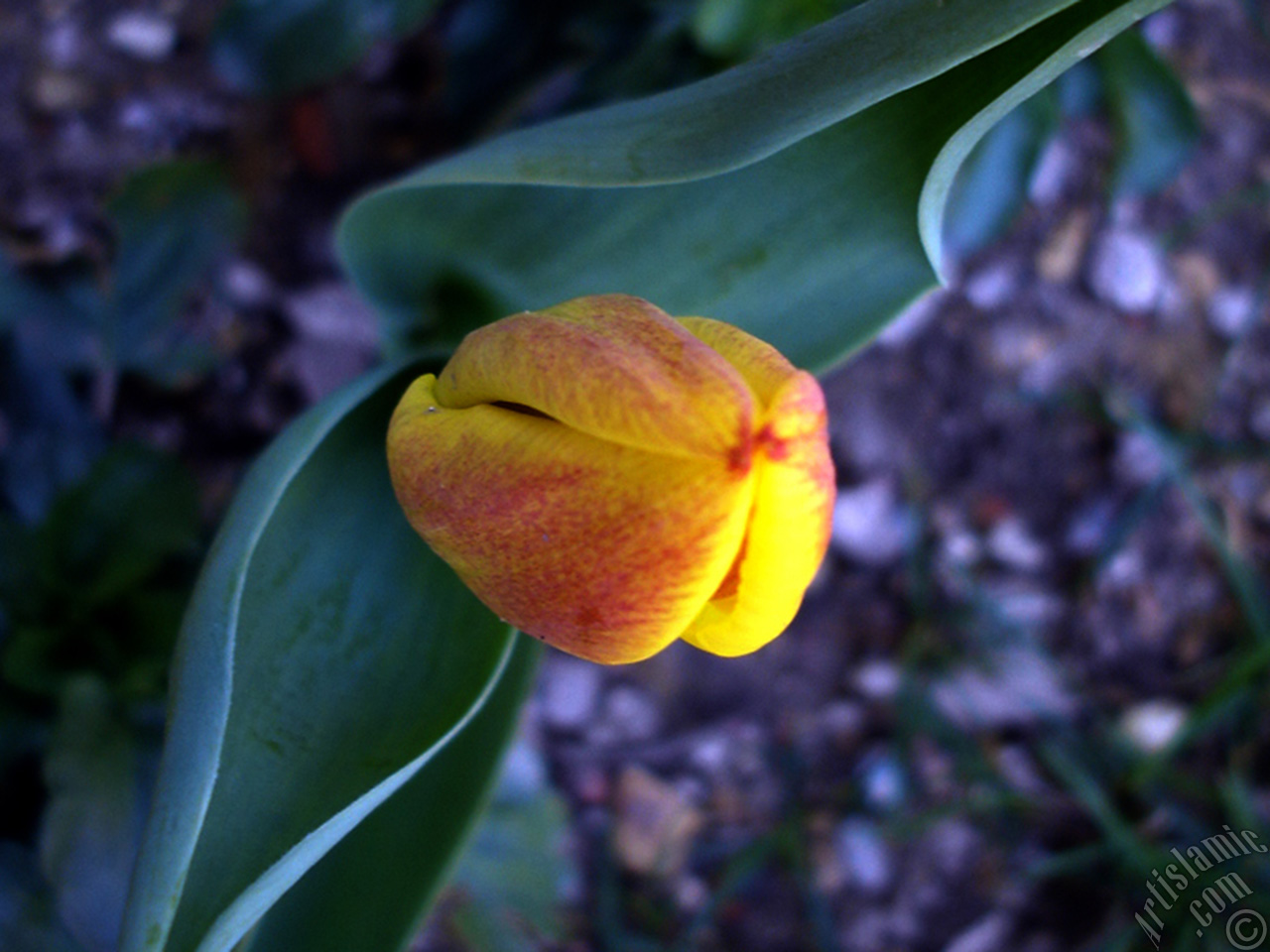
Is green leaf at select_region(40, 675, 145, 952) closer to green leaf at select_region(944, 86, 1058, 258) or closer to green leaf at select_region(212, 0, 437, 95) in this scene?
green leaf at select_region(212, 0, 437, 95)

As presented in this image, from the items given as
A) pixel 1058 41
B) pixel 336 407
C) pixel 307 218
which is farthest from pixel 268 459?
pixel 307 218

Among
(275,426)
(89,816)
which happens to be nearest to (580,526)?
(89,816)

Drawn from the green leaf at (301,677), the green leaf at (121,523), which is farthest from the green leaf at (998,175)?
the green leaf at (121,523)

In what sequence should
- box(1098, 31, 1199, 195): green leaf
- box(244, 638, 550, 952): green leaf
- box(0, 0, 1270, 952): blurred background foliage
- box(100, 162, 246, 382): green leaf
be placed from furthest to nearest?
1. box(1098, 31, 1199, 195): green leaf
2. box(100, 162, 246, 382): green leaf
3. box(0, 0, 1270, 952): blurred background foliage
4. box(244, 638, 550, 952): green leaf

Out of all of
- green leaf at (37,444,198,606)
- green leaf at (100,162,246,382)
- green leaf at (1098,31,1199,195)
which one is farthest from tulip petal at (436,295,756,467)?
green leaf at (1098,31,1199,195)

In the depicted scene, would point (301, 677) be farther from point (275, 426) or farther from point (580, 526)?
point (275, 426)

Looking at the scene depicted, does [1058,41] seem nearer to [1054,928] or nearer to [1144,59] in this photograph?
[1144,59]
